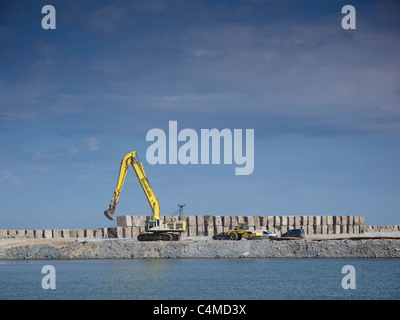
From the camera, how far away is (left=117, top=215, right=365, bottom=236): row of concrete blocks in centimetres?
8048

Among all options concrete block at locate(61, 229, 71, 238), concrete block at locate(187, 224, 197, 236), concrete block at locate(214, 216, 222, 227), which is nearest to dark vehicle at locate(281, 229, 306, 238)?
concrete block at locate(214, 216, 222, 227)

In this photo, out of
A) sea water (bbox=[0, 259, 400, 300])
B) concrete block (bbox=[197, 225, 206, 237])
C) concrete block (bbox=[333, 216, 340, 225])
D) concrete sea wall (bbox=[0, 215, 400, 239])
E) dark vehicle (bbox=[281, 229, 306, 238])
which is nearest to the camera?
sea water (bbox=[0, 259, 400, 300])

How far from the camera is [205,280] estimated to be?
4034 cm

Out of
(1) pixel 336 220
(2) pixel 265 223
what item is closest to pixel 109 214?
(2) pixel 265 223

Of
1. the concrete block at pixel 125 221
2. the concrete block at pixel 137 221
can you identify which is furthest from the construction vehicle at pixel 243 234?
the concrete block at pixel 125 221

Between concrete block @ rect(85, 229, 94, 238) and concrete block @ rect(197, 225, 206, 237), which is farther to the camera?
concrete block @ rect(85, 229, 94, 238)

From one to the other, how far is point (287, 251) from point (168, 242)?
13.2 metres

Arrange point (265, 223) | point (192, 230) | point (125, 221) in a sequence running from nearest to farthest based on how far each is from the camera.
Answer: point (125, 221) → point (192, 230) → point (265, 223)

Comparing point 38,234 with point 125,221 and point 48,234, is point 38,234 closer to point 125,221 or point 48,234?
point 48,234

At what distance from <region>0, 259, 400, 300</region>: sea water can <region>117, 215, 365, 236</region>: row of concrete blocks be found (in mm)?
25303

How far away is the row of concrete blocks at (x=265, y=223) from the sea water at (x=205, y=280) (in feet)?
83.0

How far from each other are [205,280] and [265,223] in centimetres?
4631

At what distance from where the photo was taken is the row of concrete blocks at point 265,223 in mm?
80481

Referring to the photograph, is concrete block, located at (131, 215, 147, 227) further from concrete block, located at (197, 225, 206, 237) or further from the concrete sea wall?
concrete block, located at (197, 225, 206, 237)
